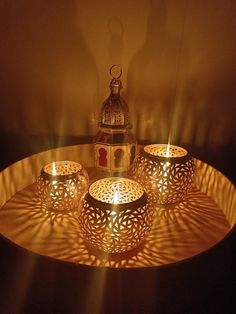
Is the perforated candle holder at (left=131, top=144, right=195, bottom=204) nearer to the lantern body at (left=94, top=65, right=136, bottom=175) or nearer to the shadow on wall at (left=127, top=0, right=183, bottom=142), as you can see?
the lantern body at (left=94, top=65, right=136, bottom=175)

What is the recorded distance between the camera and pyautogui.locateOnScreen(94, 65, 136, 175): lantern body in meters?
0.68

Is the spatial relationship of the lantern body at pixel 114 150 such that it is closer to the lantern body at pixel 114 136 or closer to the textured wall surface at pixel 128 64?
the lantern body at pixel 114 136

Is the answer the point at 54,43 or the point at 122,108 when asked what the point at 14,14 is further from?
the point at 122,108

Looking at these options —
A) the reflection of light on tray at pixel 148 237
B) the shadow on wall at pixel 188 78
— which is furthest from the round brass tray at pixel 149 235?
the shadow on wall at pixel 188 78

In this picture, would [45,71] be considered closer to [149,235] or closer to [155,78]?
[155,78]

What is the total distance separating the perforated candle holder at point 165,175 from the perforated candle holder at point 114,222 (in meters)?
0.11

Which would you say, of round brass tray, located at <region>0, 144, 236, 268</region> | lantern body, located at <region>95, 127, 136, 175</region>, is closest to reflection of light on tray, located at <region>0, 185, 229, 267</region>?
round brass tray, located at <region>0, 144, 236, 268</region>

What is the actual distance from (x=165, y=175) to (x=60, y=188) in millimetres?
197

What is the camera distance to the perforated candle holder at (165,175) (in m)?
0.61

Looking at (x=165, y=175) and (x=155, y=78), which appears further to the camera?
(x=155, y=78)

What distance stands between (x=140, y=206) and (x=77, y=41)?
0.49 m

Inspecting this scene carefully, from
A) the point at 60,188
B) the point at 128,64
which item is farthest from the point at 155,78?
the point at 60,188

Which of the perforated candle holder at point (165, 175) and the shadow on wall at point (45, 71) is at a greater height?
the shadow on wall at point (45, 71)

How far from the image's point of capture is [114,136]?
2.25 feet
